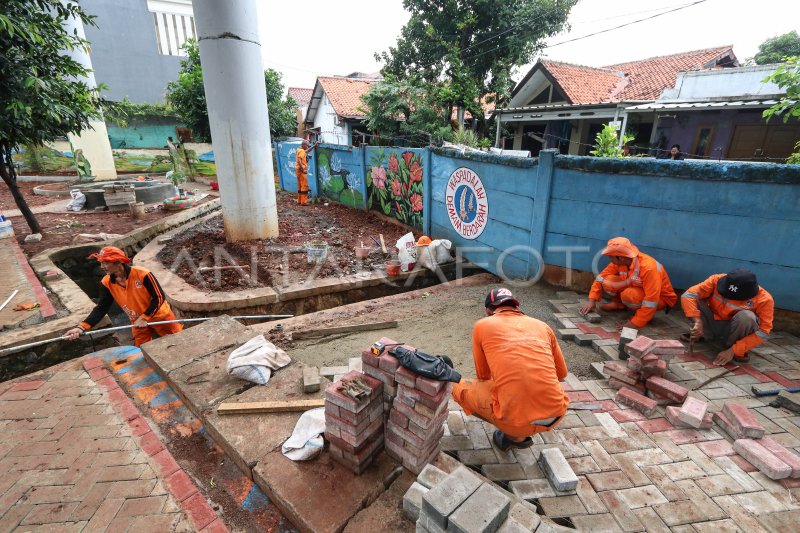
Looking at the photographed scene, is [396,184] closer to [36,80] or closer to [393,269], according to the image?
[393,269]

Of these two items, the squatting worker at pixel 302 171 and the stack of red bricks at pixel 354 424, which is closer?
the stack of red bricks at pixel 354 424

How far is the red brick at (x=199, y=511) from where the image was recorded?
2.04 meters

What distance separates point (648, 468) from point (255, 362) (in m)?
2.93

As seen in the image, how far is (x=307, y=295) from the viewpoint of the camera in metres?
5.56

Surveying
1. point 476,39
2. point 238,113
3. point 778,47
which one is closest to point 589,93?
point 476,39

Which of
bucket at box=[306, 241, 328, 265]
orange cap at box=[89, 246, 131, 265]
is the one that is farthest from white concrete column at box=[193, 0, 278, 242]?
orange cap at box=[89, 246, 131, 265]

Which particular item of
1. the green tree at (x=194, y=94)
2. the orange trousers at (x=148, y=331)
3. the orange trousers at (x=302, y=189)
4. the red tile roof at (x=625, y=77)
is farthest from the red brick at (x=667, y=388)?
the green tree at (x=194, y=94)

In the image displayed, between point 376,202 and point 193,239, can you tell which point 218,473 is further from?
point 376,202

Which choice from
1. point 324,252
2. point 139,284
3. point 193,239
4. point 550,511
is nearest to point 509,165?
point 324,252

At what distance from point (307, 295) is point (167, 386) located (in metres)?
2.56

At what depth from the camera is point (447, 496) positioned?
157 centimetres

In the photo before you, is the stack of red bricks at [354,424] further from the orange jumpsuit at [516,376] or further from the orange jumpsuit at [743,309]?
the orange jumpsuit at [743,309]

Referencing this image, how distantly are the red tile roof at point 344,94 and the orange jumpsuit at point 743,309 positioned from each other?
20.2 m

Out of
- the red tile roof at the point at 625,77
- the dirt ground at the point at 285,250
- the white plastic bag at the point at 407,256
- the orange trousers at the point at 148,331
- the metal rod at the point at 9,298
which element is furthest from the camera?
the red tile roof at the point at 625,77
